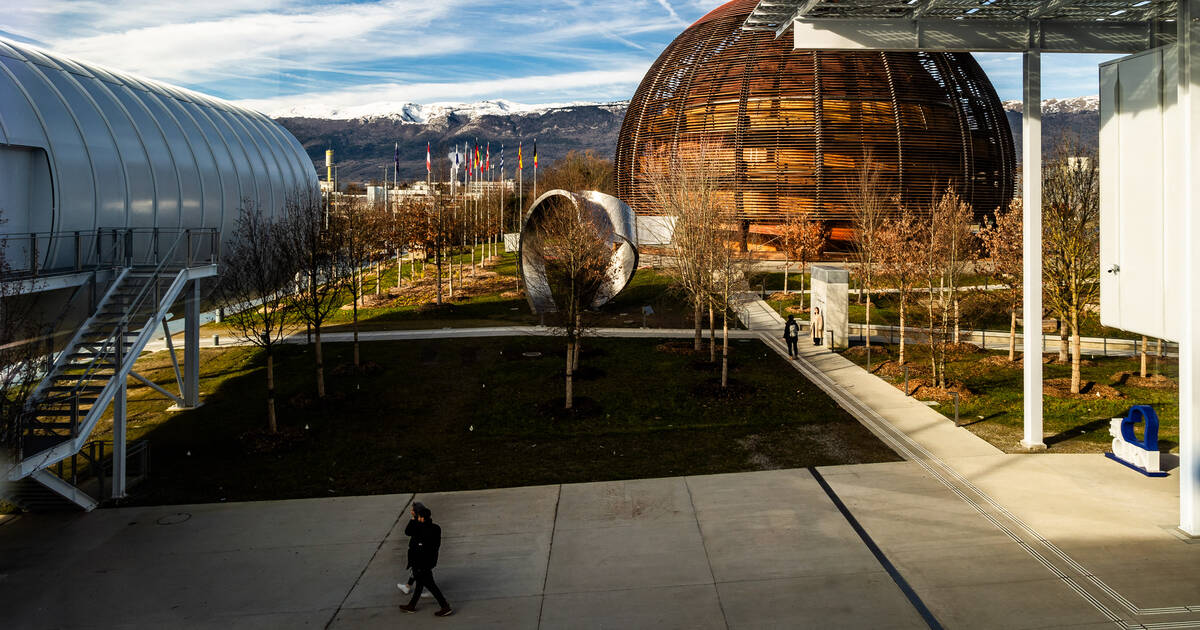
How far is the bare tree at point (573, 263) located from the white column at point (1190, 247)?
13.4 metres

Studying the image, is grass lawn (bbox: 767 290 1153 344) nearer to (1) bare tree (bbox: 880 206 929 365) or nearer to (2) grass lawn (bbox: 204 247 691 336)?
(1) bare tree (bbox: 880 206 929 365)

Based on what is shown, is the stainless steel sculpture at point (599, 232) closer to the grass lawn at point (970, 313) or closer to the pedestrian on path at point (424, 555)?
the grass lawn at point (970, 313)

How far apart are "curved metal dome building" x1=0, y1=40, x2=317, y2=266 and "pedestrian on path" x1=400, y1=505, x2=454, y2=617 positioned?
1020 cm

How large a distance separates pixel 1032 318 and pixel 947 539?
6397 mm

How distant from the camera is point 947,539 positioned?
12.2 m

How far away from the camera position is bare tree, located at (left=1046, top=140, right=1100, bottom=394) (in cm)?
2367

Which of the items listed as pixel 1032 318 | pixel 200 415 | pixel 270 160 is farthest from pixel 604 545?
pixel 270 160

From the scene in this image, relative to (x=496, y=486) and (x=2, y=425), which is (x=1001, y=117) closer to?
(x=496, y=486)

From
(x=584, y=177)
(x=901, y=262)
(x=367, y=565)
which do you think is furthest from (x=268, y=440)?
(x=584, y=177)

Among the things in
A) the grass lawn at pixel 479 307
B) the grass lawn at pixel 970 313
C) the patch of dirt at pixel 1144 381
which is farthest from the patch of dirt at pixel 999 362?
the grass lawn at pixel 479 307


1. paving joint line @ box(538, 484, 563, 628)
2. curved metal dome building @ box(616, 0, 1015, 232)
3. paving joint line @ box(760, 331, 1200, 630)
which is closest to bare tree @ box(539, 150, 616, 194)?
curved metal dome building @ box(616, 0, 1015, 232)

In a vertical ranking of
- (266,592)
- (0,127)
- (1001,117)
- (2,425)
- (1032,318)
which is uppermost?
(1001,117)

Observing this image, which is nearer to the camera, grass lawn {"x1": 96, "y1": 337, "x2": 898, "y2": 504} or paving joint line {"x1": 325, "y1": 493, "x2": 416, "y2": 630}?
paving joint line {"x1": 325, "y1": 493, "x2": 416, "y2": 630}

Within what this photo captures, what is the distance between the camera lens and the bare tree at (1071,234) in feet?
77.7
